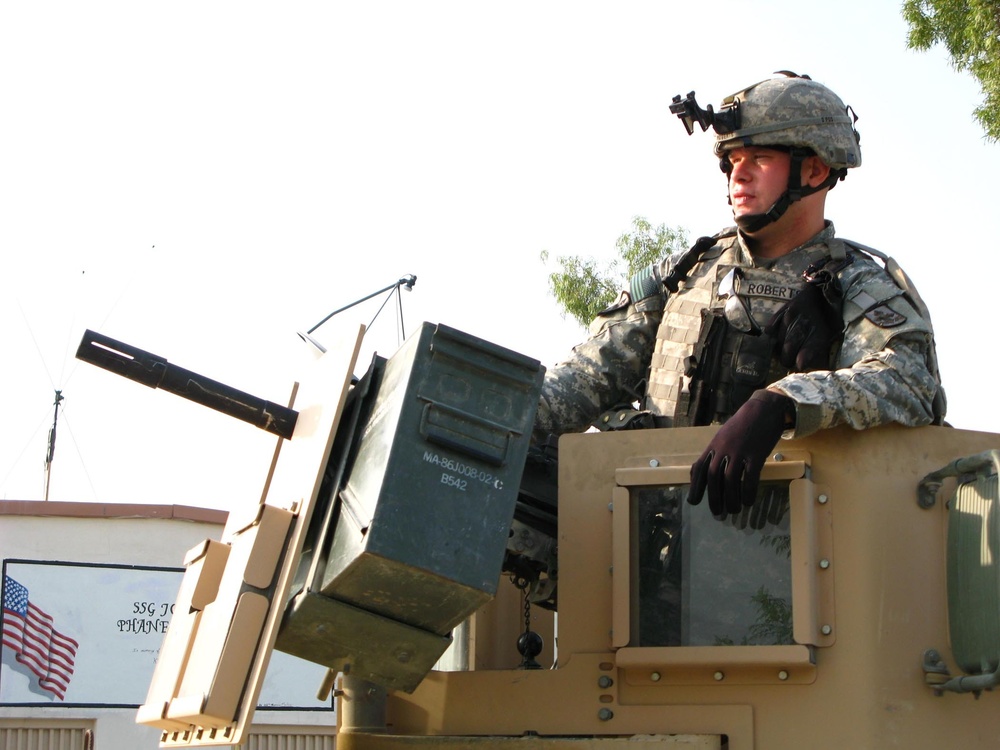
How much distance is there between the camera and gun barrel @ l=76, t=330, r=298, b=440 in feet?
12.3

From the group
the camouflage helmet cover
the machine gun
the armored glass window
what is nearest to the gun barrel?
the machine gun

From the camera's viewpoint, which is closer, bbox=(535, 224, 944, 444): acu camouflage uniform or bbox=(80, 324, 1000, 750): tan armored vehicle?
bbox=(80, 324, 1000, 750): tan armored vehicle

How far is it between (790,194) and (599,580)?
54.9 inches

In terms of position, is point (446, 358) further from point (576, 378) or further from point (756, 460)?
point (576, 378)

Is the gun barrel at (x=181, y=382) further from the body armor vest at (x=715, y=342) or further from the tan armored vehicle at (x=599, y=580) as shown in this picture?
the body armor vest at (x=715, y=342)

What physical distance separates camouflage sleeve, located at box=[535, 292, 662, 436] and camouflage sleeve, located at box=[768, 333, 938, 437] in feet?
3.26

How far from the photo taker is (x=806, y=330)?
4.13 metres

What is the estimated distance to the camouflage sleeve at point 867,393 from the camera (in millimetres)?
3627

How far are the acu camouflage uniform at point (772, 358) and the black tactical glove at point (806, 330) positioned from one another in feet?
0.14

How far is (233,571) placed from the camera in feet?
11.9

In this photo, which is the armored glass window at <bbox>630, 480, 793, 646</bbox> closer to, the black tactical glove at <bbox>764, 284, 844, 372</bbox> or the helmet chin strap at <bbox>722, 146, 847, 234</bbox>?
the black tactical glove at <bbox>764, 284, 844, 372</bbox>

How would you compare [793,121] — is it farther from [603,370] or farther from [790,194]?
[603,370]

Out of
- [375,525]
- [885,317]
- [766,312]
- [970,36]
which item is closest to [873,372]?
[885,317]

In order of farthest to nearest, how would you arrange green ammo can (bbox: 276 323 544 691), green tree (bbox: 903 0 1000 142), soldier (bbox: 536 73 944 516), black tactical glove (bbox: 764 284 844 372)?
green tree (bbox: 903 0 1000 142), black tactical glove (bbox: 764 284 844 372), soldier (bbox: 536 73 944 516), green ammo can (bbox: 276 323 544 691)
